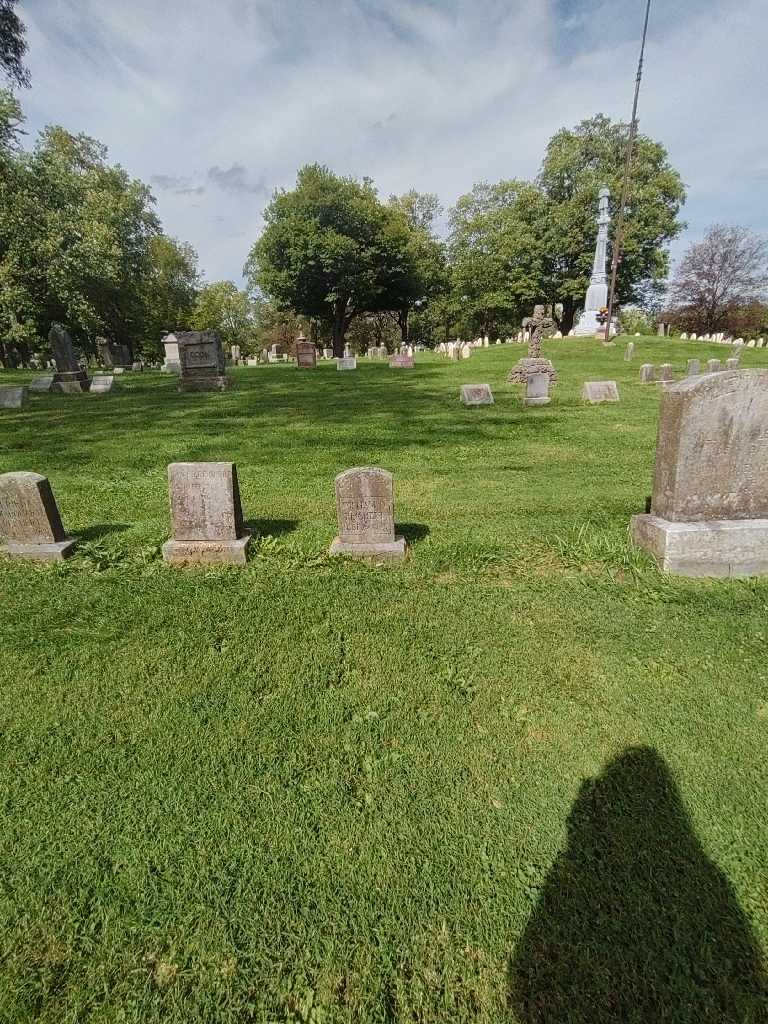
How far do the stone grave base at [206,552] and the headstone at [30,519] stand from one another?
1153mm

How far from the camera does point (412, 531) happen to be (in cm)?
528

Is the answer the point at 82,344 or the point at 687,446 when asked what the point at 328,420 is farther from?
the point at 82,344

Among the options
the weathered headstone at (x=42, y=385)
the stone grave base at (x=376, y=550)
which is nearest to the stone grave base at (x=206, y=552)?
the stone grave base at (x=376, y=550)

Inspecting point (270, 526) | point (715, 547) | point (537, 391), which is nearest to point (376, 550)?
point (270, 526)

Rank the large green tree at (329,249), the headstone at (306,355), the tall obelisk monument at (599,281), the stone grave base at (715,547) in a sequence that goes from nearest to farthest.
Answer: the stone grave base at (715,547), the headstone at (306,355), the tall obelisk monument at (599,281), the large green tree at (329,249)

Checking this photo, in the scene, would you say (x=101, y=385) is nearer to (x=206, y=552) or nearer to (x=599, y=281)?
(x=206, y=552)

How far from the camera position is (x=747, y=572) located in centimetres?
415

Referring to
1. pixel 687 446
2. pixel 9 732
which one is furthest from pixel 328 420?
pixel 9 732

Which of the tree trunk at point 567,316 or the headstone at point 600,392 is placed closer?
the headstone at point 600,392

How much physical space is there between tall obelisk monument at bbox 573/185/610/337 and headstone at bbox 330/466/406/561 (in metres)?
32.6

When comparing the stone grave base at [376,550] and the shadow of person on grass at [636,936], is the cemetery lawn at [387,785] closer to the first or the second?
the shadow of person on grass at [636,936]

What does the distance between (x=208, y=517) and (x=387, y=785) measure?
3.14 meters

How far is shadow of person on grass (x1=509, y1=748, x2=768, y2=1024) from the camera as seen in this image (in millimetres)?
1638

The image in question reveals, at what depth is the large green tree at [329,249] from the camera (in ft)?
110
